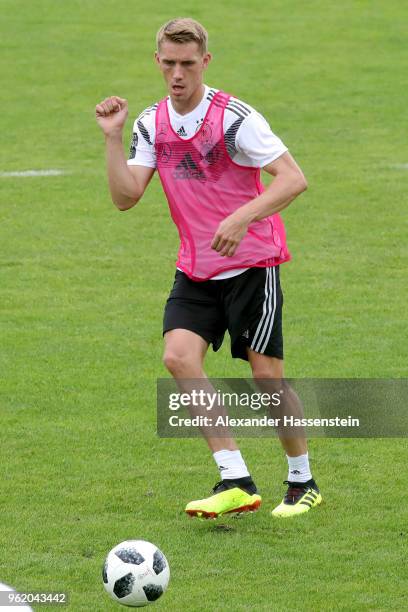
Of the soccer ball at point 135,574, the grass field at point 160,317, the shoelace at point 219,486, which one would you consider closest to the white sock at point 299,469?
the grass field at point 160,317

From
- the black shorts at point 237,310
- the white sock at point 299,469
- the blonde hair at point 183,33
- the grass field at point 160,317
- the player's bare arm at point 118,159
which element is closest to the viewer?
the grass field at point 160,317

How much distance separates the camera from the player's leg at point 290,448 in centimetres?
757

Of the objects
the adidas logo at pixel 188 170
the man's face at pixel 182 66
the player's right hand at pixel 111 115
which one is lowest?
the adidas logo at pixel 188 170

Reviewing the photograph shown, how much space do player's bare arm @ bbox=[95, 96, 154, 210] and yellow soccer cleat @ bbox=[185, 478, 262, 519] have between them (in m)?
1.63

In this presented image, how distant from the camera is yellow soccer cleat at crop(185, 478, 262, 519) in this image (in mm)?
7426

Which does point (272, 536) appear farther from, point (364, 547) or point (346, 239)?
point (346, 239)

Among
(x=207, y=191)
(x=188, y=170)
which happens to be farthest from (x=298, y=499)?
(x=188, y=170)

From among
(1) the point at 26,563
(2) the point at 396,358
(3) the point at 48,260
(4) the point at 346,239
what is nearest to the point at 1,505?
(1) the point at 26,563

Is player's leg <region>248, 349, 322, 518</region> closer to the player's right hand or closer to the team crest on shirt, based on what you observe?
the team crest on shirt

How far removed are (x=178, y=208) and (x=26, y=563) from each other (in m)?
2.04

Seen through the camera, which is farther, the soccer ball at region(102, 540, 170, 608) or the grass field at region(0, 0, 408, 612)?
the grass field at region(0, 0, 408, 612)

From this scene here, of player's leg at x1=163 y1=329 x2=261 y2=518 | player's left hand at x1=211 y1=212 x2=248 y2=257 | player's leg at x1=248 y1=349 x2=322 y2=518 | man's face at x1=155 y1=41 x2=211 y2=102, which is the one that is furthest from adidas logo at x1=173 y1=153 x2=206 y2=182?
player's leg at x1=248 y1=349 x2=322 y2=518

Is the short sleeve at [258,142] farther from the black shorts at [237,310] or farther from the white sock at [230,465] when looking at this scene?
the white sock at [230,465]

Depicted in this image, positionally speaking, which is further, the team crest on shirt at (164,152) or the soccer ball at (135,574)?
the team crest on shirt at (164,152)
